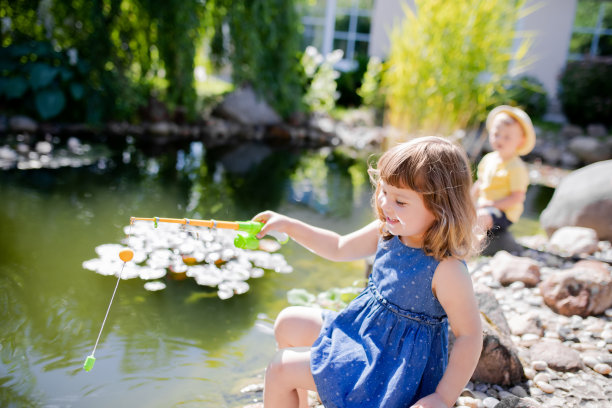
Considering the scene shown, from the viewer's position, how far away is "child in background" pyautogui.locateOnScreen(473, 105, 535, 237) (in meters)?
3.33

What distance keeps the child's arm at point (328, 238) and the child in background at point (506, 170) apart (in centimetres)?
170

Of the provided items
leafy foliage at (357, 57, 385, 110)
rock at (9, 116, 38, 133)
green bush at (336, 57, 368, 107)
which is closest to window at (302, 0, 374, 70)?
green bush at (336, 57, 368, 107)

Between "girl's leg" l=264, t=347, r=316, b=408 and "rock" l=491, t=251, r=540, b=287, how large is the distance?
194 centimetres

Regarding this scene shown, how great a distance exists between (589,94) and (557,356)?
9.35 metres

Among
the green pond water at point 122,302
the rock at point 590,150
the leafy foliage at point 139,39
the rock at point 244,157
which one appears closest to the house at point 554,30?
the rock at point 590,150

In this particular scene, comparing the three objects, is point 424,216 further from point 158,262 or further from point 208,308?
point 158,262

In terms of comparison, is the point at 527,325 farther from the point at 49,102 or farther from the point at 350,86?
the point at 350,86

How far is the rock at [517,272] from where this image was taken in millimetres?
3018

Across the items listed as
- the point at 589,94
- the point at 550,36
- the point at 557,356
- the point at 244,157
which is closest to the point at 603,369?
the point at 557,356

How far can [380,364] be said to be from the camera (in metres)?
1.44

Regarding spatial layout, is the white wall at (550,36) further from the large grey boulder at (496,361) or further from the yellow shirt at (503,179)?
the large grey boulder at (496,361)

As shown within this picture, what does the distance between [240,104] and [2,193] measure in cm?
485

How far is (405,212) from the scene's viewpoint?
147 cm

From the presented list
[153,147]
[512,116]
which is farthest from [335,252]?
[153,147]
